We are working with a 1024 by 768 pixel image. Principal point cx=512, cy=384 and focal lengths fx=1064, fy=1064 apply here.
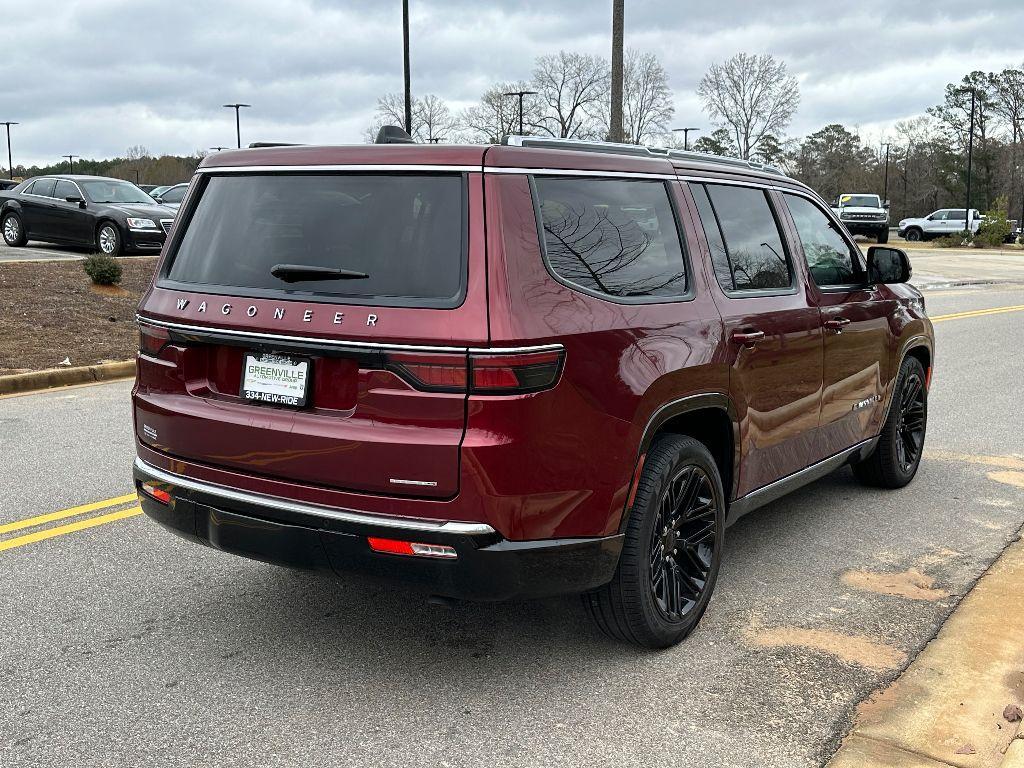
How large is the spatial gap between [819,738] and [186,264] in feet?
9.02

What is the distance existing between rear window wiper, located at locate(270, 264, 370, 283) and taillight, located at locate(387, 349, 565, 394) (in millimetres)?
355

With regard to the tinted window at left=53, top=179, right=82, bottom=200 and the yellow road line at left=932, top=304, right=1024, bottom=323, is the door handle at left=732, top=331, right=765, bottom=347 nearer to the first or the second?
the yellow road line at left=932, top=304, right=1024, bottom=323

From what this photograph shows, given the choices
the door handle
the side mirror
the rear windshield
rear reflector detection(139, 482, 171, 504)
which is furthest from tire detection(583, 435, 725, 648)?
the side mirror

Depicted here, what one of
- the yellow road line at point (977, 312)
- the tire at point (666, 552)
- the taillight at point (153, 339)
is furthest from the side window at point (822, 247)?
the yellow road line at point (977, 312)

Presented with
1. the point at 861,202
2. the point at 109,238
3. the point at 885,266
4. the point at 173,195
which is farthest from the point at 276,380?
the point at 861,202

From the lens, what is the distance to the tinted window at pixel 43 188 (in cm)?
2134

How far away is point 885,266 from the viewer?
18.2 ft

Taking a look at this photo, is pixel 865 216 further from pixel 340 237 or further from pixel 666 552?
pixel 340 237

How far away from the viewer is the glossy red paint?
3244 mm

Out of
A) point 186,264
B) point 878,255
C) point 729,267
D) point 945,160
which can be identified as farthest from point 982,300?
point 945,160

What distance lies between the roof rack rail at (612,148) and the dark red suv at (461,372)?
2 cm

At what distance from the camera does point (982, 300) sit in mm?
21078

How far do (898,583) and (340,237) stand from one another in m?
2.90

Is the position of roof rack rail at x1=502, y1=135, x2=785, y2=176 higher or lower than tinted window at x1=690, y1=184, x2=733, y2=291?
higher
